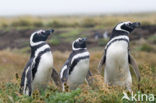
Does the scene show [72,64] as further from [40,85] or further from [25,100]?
[25,100]

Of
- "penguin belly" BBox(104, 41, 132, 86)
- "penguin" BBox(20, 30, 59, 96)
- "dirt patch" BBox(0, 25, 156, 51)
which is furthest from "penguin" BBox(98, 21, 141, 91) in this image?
"dirt patch" BBox(0, 25, 156, 51)

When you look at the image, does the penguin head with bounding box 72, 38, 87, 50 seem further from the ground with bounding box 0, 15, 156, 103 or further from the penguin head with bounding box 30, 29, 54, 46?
the penguin head with bounding box 30, 29, 54, 46

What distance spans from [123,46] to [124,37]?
191mm

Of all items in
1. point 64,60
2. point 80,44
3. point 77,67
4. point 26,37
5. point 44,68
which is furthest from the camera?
point 26,37

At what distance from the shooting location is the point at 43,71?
24.0 feet

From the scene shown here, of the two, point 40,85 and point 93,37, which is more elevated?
point 40,85

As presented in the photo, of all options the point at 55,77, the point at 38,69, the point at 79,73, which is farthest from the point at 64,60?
the point at 38,69

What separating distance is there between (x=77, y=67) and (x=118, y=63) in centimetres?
71

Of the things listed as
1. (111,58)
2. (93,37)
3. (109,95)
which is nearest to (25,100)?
(109,95)

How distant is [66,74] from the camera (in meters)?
7.54

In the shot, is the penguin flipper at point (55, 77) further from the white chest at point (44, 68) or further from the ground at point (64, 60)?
the white chest at point (44, 68)

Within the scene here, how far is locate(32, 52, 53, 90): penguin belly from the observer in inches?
287

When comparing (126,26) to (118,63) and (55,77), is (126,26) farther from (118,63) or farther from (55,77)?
(55,77)

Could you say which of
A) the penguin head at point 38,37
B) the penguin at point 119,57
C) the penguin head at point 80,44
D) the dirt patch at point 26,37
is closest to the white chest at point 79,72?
the penguin head at point 80,44
